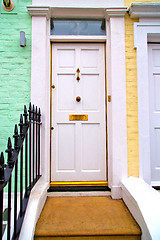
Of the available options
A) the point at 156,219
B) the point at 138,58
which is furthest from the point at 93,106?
the point at 156,219

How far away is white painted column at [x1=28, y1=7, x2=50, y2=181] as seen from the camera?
272 centimetres

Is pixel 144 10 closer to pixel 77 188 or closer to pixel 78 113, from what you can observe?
pixel 78 113

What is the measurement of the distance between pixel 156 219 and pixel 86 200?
108 centimetres

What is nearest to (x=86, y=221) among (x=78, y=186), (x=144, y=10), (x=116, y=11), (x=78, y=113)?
(x=78, y=186)

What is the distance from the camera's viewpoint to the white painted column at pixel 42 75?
8.93 ft

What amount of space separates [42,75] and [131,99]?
1538 millimetres

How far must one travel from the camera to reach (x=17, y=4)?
286 cm

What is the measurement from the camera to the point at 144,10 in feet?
9.30

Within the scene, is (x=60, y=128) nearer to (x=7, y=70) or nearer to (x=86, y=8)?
(x=7, y=70)

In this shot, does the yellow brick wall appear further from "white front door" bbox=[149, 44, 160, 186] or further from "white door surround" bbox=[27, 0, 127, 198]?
"white front door" bbox=[149, 44, 160, 186]

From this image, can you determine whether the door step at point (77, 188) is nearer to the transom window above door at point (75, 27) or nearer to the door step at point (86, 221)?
the door step at point (86, 221)

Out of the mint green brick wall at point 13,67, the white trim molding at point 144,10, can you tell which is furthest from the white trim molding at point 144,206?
the white trim molding at point 144,10

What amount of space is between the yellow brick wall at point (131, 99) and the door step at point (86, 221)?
0.66 metres

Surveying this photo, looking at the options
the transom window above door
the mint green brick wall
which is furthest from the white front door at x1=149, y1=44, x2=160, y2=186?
the mint green brick wall
